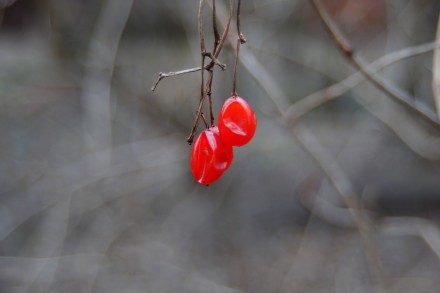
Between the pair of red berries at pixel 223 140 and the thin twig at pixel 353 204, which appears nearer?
the pair of red berries at pixel 223 140

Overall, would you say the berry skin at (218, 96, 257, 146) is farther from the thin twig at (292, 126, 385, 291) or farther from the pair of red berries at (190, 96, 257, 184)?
the thin twig at (292, 126, 385, 291)

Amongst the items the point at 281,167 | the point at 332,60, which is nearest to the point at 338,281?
the point at 281,167

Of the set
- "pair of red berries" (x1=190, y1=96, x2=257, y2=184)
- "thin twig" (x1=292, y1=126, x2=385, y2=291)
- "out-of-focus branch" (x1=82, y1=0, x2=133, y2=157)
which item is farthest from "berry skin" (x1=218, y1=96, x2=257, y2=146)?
"out-of-focus branch" (x1=82, y1=0, x2=133, y2=157)

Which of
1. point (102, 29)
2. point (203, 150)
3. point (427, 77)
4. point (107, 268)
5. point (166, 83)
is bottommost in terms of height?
point (107, 268)

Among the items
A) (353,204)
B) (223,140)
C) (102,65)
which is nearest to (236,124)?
(223,140)

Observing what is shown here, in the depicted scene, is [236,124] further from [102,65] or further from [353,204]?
[102,65]

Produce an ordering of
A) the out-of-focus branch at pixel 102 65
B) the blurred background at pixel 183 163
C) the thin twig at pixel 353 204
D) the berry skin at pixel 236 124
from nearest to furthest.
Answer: the berry skin at pixel 236 124, the thin twig at pixel 353 204, the out-of-focus branch at pixel 102 65, the blurred background at pixel 183 163

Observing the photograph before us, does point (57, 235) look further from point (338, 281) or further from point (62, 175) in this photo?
point (338, 281)

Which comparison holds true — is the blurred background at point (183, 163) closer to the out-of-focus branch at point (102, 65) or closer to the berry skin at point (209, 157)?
the out-of-focus branch at point (102, 65)

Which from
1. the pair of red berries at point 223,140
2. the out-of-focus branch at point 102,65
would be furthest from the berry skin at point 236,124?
the out-of-focus branch at point 102,65
